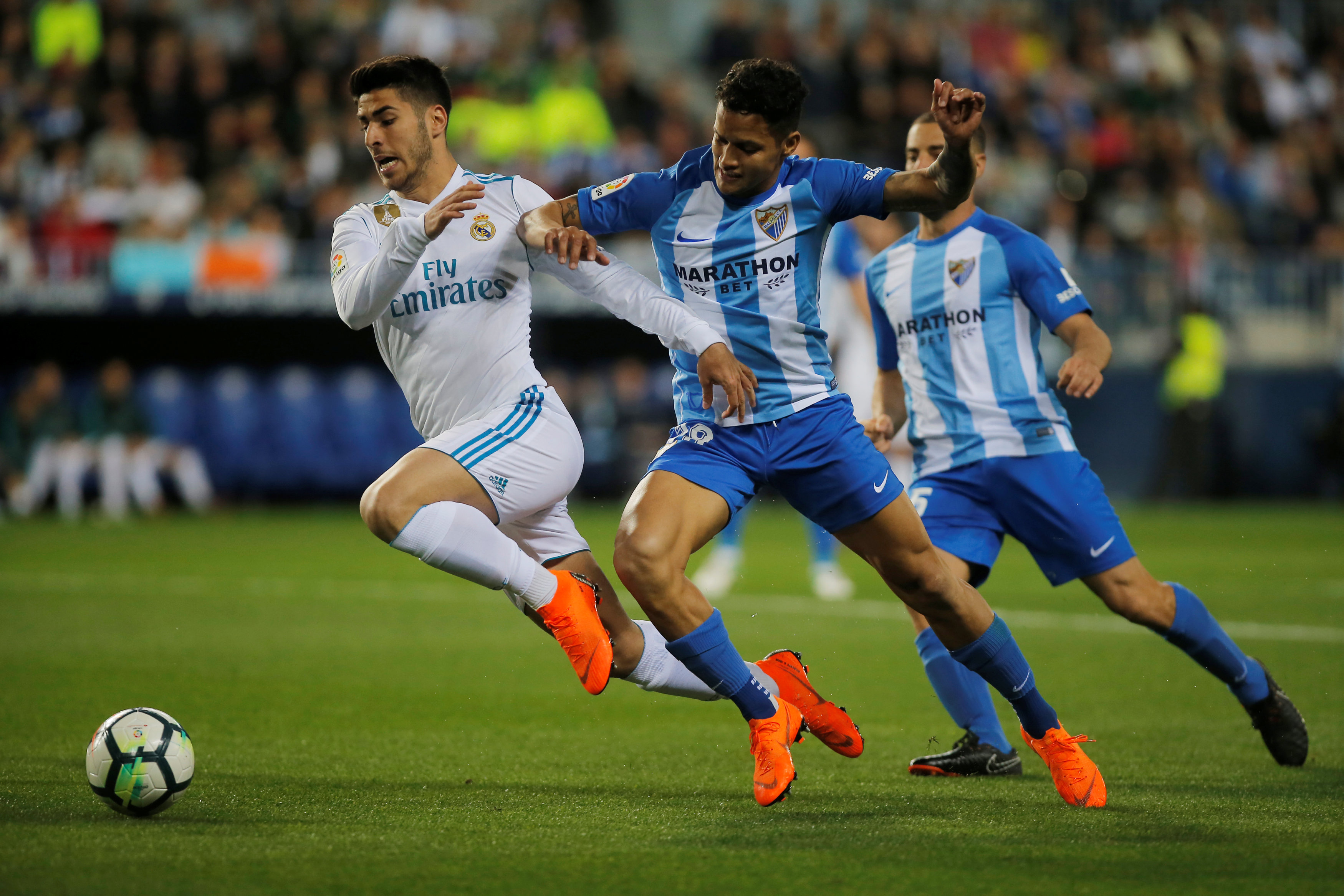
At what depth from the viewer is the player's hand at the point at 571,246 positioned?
4527mm

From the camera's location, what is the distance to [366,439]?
58.7 ft

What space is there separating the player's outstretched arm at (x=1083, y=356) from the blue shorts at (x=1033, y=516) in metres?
0.37

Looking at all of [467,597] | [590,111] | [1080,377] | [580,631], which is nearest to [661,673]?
[580,631]

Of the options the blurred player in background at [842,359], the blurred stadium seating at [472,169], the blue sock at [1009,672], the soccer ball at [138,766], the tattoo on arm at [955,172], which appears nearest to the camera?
the soccer ball at [138,766]

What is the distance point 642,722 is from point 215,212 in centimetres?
1255

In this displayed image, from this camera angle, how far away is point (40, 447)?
16.9m

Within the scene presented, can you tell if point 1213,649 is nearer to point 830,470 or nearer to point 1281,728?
point 1281,728

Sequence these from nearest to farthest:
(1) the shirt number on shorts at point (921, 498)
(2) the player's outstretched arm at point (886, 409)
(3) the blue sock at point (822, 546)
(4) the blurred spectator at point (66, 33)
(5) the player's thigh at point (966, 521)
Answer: (5) the player's thigh at point (966, 521), (1) the shirt number on shorts at point (921, 498), (2) the player's outstretched arm at point (886, 409), (3) the blue sock at point (822, 546), (4) the blurred spectator at point (66, 33)

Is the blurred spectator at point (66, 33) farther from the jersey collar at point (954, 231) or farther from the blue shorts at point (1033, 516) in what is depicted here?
the blue shorts at point (1033, 516)

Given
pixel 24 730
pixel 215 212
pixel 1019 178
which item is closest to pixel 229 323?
pixel 215 212

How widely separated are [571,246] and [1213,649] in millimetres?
2592

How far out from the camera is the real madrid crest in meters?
5.02

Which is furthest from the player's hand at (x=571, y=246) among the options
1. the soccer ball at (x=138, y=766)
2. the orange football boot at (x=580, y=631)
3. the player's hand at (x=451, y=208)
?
the soccer ball at (x=138, y=766)

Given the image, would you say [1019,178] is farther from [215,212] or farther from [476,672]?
[476,672]
